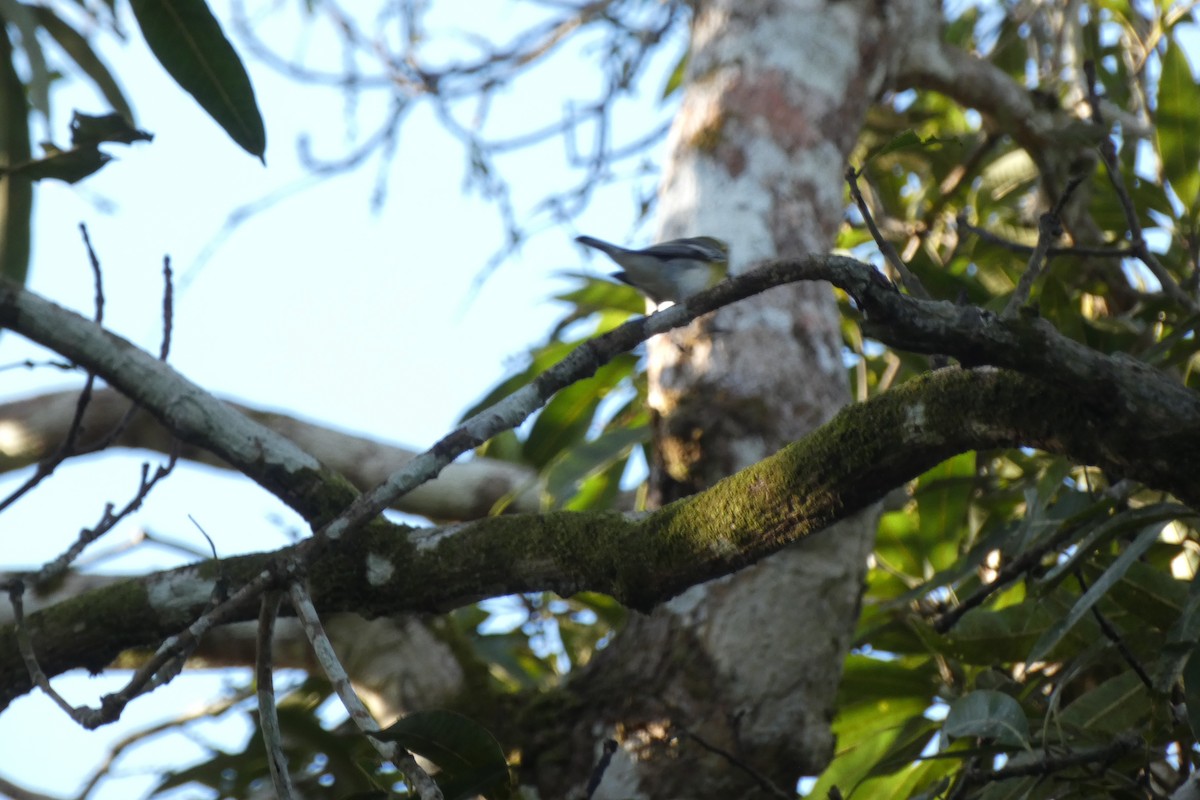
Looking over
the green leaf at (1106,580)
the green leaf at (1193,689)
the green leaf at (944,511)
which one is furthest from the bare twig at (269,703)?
the green leaf at (944,511)

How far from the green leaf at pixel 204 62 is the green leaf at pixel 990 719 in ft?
4.95

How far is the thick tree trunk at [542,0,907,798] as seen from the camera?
6.50ft

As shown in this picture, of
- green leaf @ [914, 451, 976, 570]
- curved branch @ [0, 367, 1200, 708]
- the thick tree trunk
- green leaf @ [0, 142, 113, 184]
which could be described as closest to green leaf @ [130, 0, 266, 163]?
green leaf @ [0, 142, 113, 184]

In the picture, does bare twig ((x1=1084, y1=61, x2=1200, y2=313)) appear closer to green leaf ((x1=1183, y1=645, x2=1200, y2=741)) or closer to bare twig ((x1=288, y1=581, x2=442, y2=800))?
green leaf ((x1=1183, y1=645, x2=1200, y2=741))

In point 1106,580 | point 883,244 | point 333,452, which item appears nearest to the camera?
point 883,244

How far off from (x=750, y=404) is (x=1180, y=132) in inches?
49.0

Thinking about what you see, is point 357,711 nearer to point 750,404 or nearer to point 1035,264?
point 1035,264

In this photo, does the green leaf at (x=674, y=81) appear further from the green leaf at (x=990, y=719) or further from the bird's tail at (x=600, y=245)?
the green leaf at (x=990, y=719)

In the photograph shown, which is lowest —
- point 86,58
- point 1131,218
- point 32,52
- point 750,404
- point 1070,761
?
point 1070,761

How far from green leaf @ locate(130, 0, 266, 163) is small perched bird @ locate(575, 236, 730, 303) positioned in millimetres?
778

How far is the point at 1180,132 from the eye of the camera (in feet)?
8.42

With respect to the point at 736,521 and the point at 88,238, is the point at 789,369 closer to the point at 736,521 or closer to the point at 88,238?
the point at 736,521

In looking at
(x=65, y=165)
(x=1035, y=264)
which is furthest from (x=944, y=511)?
(x=65, y=165)

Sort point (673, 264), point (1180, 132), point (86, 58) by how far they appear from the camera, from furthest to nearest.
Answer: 1. point (86, 58)
2. point (1180, 132)
3. point (673, 264)
